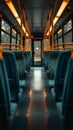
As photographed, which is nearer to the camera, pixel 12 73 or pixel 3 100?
pixel 3 100

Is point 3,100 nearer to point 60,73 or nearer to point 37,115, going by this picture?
point 37,115

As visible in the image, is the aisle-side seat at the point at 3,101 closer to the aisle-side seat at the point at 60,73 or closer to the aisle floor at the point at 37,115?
the aisle floor at the point at 37,115

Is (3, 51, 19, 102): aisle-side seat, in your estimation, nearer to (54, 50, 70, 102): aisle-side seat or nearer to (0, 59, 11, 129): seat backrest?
(54, 50, 70, 102): aisle-side seat

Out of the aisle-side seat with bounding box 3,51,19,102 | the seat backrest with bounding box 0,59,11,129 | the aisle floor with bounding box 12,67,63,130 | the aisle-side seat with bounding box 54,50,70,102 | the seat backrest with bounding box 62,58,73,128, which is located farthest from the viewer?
the aisle-side seat with bounding box 54,50,70,102

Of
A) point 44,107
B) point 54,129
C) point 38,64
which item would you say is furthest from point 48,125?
point 38,64

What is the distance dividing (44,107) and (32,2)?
6897 millimetres

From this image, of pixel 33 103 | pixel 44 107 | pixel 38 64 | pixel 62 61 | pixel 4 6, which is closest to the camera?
pixel 62 61

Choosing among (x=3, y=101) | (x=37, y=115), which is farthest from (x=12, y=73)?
(x=3, y=101)

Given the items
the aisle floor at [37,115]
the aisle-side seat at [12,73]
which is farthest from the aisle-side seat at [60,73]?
the aisle-side seat at [12,73]

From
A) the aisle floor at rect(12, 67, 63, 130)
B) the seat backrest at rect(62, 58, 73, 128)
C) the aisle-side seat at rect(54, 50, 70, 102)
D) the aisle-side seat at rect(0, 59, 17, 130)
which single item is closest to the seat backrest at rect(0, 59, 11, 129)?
the aisle-side seat at rect(0, 59, 17, 130)

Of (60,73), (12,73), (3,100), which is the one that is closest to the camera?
(3,100)

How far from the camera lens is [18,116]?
3.39m

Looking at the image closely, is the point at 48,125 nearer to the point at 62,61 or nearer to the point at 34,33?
the point at 62,61

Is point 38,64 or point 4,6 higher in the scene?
point 4,6
